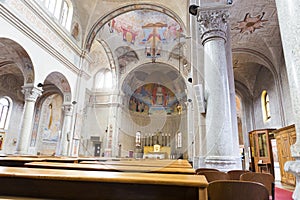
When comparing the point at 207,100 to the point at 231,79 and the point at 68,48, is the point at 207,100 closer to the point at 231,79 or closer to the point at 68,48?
the point at 231,79

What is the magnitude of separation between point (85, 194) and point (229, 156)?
2902mm

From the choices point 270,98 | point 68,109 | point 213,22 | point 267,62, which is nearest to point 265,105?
point 270,98

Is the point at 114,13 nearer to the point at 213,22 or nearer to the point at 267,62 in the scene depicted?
the point at 267,62

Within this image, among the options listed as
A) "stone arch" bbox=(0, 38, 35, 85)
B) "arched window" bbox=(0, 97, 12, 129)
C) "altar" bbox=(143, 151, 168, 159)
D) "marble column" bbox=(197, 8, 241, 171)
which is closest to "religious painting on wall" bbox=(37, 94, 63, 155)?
"arched window" bbox=(0, 97, 12, 129)

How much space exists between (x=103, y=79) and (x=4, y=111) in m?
7.50

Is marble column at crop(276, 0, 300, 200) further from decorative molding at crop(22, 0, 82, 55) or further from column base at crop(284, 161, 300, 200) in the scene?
decorative molding at crop(22, 0, 82, 55)

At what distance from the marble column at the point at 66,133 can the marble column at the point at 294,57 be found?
10442mm

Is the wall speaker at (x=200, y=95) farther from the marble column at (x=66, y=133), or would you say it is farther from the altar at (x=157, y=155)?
the altar at (x=157, y=155)

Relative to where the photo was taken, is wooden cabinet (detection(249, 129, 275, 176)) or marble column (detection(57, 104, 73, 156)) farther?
marble column (detection(57, 104, 73, 156))

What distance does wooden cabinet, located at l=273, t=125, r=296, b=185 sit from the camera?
6.95 m

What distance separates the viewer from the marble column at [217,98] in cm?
370

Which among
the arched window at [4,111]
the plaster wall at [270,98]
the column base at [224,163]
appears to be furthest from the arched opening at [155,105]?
the column base at [224,163]

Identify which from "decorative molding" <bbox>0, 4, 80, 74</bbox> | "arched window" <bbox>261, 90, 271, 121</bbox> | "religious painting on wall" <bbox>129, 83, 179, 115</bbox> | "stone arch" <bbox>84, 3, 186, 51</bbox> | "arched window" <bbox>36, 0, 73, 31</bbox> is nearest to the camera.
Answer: "decorative molding" <bbox>0, 4, 80, 74</bbox>

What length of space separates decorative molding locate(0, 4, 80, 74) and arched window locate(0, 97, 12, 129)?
5679mm
